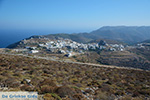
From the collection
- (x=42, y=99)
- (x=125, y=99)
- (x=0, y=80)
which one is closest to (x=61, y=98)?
(x=42, y=99)

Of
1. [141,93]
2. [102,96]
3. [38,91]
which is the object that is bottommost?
[141,93]

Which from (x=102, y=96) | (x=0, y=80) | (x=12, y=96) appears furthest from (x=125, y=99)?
(x=0, y=80)

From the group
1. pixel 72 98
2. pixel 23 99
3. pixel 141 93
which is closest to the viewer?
pixel 23 99

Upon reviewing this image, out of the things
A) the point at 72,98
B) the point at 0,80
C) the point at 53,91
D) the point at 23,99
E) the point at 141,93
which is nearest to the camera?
the point at 23,99

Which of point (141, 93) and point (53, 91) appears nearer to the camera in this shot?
point (53, 91)

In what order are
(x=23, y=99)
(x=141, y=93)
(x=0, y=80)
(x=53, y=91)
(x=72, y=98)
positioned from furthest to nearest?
(x=141, y=93) < (x=0, y=80) < (x=53, y=91) < (x=72, y=98) < (x=23, y=99)

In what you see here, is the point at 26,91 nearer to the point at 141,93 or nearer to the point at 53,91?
the point at 53,91

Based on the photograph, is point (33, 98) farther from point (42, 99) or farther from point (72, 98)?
point (72, 98)

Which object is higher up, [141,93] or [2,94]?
[2,94]

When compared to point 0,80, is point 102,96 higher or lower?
lower
